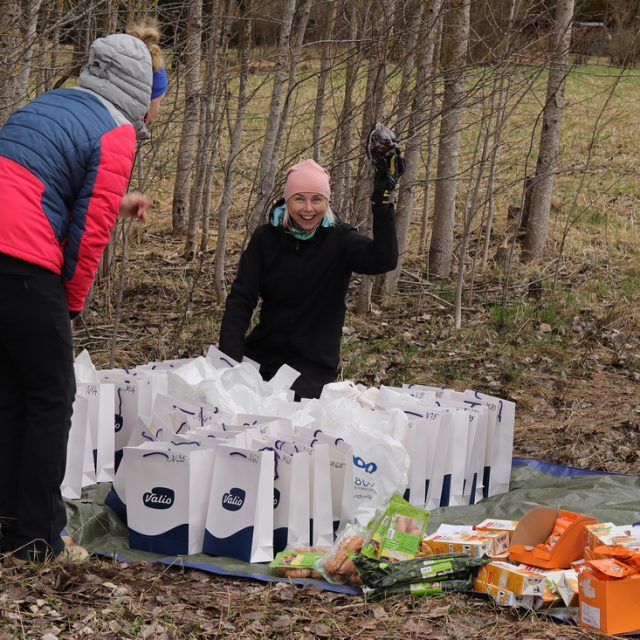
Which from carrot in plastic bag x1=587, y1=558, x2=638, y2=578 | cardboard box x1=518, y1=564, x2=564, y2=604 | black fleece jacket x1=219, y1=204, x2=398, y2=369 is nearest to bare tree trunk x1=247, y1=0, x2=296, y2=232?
black fleece jacket x1=219, y1=204, x2=398, y2=369

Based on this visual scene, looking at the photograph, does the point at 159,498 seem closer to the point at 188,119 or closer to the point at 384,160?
the point at 384,160

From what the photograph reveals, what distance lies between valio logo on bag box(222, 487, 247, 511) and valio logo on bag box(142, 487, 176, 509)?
0.59 feet

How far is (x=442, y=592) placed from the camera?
2947mm

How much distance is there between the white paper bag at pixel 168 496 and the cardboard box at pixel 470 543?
804 millimetres

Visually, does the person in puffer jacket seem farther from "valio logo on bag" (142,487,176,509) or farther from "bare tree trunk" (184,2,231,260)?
"bare tree trunk" (184,2,231,260)

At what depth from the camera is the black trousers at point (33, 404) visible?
282 cm

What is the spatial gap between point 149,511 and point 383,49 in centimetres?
332

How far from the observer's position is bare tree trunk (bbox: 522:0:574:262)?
7.03 meters

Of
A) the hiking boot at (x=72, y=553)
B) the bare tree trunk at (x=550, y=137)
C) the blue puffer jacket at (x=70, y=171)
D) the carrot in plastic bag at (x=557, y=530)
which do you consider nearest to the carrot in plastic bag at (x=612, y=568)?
the carrot in plastic bag at (x=557, y=530)

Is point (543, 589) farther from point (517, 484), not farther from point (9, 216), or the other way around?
point (9, 216)

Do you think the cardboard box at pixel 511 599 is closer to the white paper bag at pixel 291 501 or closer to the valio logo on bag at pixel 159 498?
the white paper bag at pixel 291 501

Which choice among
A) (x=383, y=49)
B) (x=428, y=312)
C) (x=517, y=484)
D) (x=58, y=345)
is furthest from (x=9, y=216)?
(x=428, y=312)

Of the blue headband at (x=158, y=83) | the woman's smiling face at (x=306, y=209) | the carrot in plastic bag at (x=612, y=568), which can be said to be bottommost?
the carrot in plastic bag at (x=612, y=568)

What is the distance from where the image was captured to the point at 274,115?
5953 millimetres
